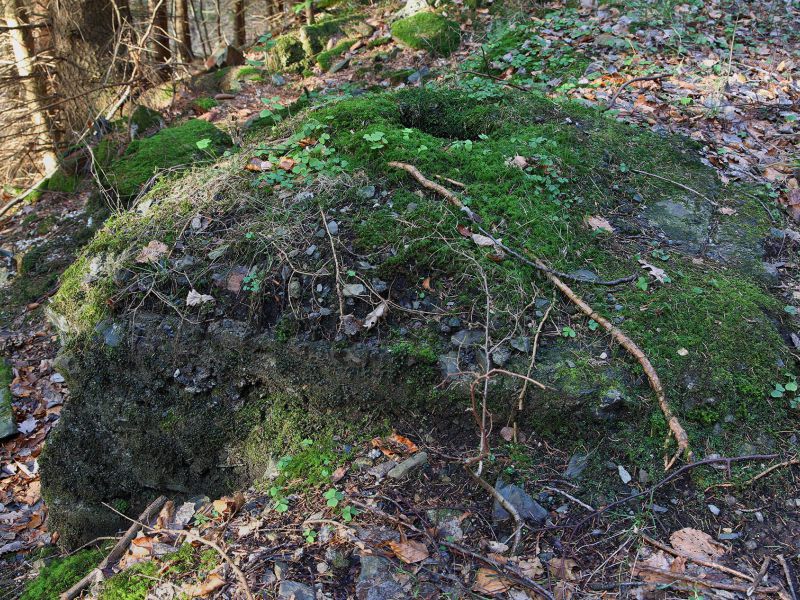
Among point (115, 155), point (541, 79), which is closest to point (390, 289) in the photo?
point (541, 79)

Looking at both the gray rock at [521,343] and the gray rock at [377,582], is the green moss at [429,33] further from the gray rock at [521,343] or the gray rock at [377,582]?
the gray rock at [377,582]

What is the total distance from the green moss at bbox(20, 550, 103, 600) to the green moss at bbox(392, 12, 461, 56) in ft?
20.5

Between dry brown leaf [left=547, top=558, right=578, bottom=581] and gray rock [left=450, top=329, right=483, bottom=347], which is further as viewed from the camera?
gray rock [left=450, top=329, right=483, bottom=347]

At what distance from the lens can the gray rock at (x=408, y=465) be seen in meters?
2.79

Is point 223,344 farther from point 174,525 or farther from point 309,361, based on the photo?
point 174,525

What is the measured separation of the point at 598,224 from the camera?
12.1 ft

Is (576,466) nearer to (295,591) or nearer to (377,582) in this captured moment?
(377,582)

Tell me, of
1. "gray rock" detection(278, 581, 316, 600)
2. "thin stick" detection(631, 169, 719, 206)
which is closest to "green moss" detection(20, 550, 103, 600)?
"gray rock" detection(278, 581, 316, 600)

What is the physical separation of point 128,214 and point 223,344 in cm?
139

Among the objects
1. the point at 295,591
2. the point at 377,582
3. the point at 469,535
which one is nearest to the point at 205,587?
the point at 295,591

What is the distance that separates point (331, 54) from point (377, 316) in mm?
5632

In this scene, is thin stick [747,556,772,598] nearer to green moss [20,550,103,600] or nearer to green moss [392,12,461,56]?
green moss [20,550,103,600]

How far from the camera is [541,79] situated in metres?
5.82

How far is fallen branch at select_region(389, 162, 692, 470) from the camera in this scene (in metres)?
2.72
